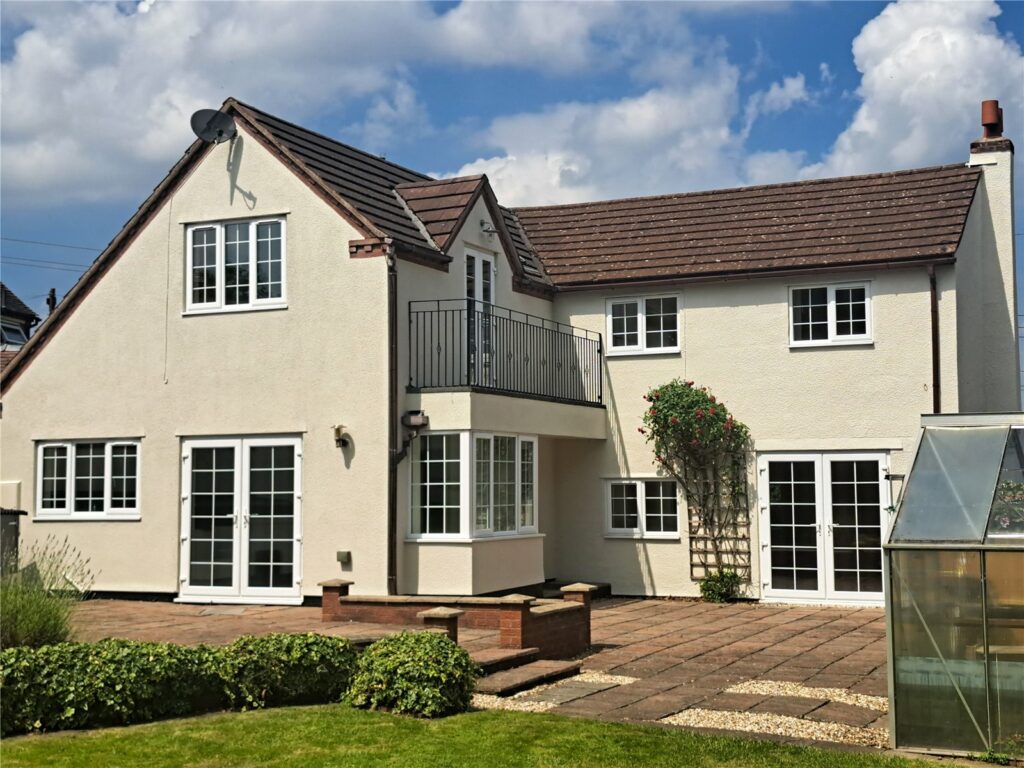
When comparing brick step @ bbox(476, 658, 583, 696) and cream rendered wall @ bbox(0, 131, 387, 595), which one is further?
cream rendered wall @ bbox(0, 131, 387, 595)

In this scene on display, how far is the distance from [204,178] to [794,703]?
12.2m

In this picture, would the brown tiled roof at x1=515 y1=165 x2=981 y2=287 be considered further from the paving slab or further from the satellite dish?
the paving slab

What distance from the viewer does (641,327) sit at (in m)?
20.8

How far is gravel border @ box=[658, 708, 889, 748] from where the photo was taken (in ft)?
30.3

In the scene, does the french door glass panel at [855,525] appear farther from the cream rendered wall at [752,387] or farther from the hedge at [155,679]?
the hedge at [155,679]

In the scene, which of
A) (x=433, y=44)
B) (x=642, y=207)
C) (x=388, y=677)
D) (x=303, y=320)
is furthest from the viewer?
(x=642, y=207)

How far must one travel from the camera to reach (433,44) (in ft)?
38.6

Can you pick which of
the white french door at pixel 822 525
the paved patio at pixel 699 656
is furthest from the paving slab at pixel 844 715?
the white french door at pixel 822 525

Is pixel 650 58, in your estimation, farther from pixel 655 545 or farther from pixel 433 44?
pixel 655 545

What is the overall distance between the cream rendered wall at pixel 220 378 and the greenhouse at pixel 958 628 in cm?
888

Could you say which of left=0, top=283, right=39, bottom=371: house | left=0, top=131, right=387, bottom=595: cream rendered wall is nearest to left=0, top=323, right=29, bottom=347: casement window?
left=0, top=283, right=39, bottom=371: house

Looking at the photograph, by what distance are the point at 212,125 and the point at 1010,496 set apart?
42.7 feet

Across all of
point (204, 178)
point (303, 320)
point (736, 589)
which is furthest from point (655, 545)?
point (204, 178)

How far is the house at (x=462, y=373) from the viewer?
1706cm
